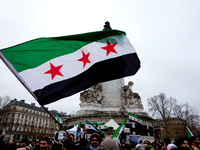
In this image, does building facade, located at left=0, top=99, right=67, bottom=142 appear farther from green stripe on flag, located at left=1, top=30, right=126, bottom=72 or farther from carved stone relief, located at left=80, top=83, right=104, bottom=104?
green stripe on flag, located at left=1, top=30, right=126, bottom=72

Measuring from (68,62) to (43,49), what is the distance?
2.91 ft

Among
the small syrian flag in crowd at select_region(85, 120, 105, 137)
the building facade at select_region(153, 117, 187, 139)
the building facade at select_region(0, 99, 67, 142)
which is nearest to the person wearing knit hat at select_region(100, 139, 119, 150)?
the small syrian flag in crowd at select_region(85, 120, 105, 137)

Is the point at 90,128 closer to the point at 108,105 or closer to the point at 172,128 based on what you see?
the point at 108,105

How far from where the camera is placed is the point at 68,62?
5.04m

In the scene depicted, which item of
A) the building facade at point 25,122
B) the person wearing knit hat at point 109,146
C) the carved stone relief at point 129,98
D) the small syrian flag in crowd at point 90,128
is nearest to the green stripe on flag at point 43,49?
the person wearing knit hat at point 109,146

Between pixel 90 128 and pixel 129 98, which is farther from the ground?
pixel 129 98

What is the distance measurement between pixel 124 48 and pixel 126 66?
2.25 feet

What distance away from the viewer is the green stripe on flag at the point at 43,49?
14.8 ft

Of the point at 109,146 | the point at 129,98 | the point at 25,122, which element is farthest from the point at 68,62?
the point at 25,122

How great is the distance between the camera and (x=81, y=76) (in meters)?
5.01

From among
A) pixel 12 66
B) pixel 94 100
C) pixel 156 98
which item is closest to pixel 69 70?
pixel 12 66

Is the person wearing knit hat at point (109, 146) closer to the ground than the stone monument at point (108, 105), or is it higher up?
closer to the ground

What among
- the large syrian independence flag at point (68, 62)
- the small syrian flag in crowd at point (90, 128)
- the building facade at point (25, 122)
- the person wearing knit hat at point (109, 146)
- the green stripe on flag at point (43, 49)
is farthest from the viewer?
the building facade at point (25, 122)

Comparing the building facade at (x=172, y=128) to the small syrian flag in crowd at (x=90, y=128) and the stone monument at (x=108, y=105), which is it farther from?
the small syrian flag in crowd at (x=90, y=128)
